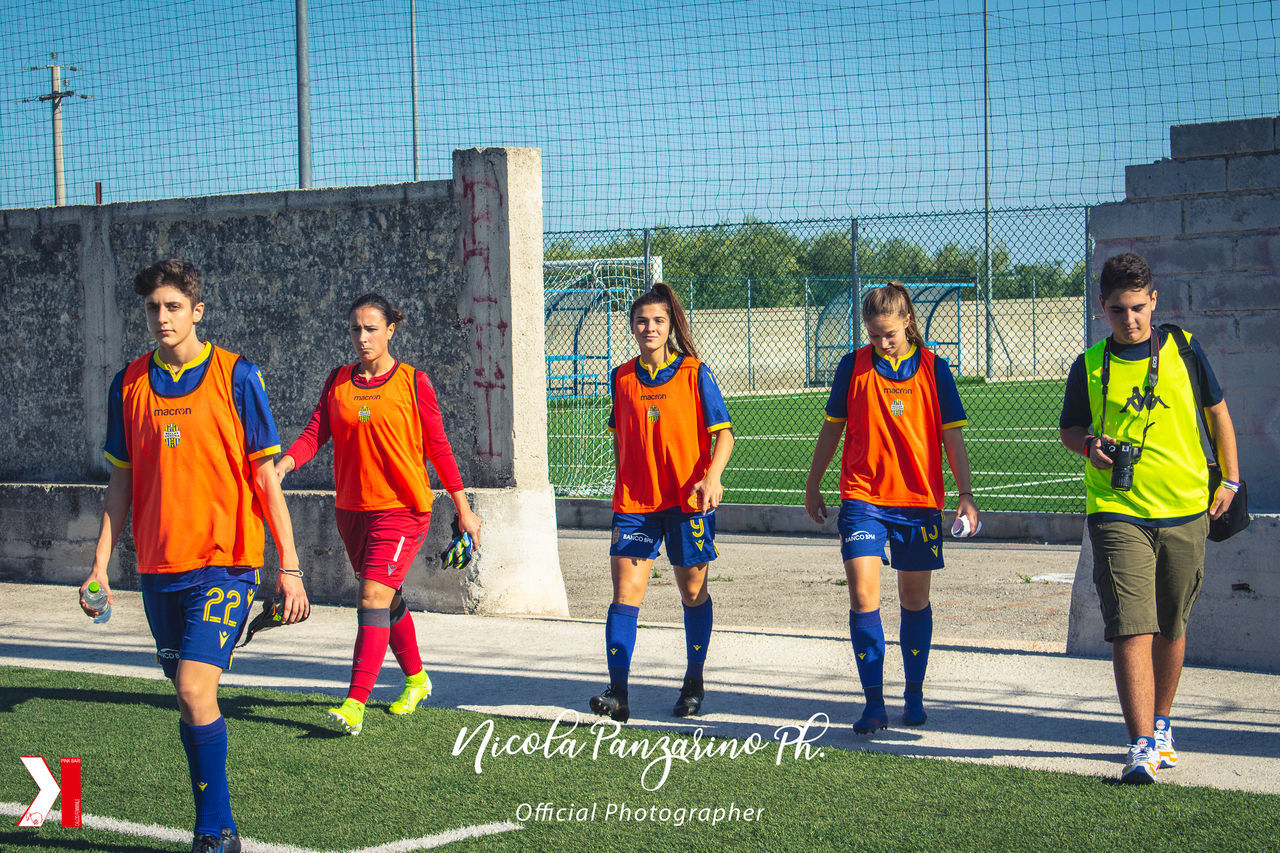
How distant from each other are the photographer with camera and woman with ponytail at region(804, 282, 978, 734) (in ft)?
2.25

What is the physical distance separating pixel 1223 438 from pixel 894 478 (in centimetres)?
127

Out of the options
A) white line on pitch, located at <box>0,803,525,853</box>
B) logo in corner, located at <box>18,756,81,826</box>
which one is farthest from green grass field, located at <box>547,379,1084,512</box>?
logo in corner, located at <box>18,756,81,826</box>

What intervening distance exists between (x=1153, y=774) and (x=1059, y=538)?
7.20 metres

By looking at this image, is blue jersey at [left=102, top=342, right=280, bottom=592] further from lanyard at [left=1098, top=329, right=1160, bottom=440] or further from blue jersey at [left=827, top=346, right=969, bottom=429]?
lanyard at [left=1098, top=329, right=1160, bottom=440]

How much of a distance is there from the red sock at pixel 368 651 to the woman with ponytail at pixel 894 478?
204cm

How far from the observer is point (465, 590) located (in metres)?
8.34

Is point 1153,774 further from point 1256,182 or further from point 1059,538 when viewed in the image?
point 1059,538

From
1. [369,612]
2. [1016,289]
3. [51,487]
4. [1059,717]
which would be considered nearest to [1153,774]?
[1059,717]

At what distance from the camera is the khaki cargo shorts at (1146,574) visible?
4656 millimetres

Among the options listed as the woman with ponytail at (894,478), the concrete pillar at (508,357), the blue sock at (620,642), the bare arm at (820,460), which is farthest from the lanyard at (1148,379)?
the concrete pillar at (508,357)

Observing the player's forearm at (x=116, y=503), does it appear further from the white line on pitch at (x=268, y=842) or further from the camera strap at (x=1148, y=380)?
the camera strap at (x=1148, y=380)

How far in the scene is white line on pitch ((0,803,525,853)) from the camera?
4.11 meters

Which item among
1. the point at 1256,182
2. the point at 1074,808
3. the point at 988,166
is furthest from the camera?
the point at 988,166

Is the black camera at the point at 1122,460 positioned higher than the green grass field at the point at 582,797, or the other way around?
the black camera at the point at 1122,460
